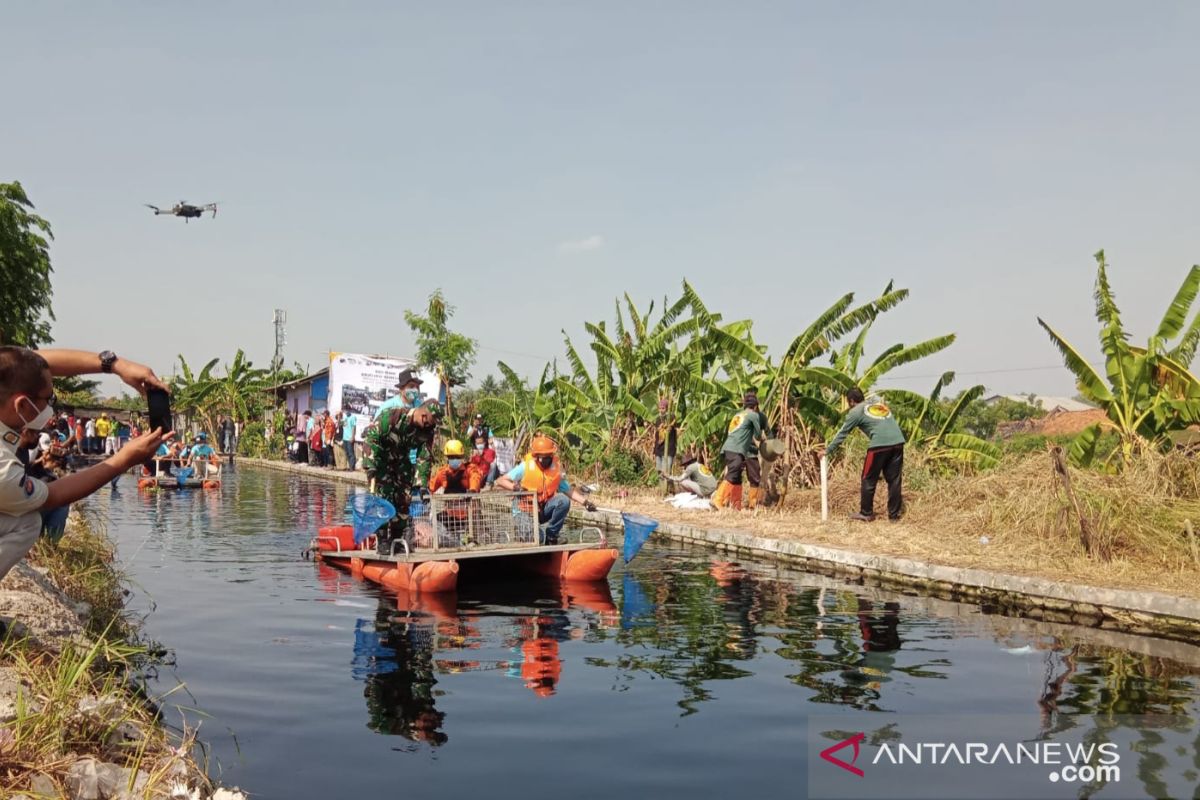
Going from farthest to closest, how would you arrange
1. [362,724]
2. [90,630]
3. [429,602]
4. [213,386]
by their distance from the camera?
[213,386] < [429,602] < [90,630] < [362,724]

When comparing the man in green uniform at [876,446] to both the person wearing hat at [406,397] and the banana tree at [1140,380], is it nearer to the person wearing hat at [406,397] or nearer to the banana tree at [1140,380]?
the banana tree at [1140,380]

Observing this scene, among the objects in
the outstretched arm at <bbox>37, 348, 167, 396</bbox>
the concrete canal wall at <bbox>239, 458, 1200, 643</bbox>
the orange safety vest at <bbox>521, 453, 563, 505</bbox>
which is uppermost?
the outstretched arm at <bbox>37, 348, 167, 396</bbox>

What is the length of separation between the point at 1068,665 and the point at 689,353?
1593 centimetres

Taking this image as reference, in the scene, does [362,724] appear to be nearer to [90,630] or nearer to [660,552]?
[90,630]

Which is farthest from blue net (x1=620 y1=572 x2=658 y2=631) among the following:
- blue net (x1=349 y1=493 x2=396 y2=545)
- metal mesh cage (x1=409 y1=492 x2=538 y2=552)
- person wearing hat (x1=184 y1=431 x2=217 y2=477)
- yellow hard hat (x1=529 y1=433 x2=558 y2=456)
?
person wearing hat (x1=184 y1=431 x2=217 y2=477)

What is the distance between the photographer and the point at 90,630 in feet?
26.7

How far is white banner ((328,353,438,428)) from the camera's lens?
40.4 meters

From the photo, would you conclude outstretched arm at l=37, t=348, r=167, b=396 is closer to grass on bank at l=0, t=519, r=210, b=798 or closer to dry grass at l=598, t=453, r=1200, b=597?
grass on bank at l=0, t=519, r=210, b=798

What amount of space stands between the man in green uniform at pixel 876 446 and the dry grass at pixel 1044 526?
361 millimetres

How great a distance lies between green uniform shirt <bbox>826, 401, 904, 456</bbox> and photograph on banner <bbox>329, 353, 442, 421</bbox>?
26.0 metres

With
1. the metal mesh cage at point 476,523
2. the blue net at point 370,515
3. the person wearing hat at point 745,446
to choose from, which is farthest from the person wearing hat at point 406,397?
the person wearing hat at point 745,446

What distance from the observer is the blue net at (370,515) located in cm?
1260

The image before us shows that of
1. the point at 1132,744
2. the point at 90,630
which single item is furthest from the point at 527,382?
the point at 1132,744

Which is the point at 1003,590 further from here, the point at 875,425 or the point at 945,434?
Answer: the point at 945,434
